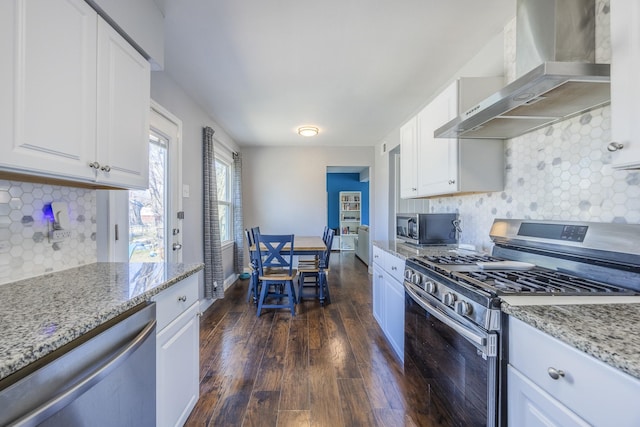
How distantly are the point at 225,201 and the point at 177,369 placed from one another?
3421mm

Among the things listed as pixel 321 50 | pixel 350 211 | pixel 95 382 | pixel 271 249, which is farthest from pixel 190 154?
pixel 350 211

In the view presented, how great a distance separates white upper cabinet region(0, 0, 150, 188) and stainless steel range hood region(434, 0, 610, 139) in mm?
1763

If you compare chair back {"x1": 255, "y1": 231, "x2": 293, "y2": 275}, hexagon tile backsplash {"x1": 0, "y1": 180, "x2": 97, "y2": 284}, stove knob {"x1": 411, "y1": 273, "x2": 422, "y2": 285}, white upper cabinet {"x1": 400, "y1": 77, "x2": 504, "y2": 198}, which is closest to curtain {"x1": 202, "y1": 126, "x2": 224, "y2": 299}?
chair back {"x1": 255, "y1": 231, "x2": 293, "y2": 275}

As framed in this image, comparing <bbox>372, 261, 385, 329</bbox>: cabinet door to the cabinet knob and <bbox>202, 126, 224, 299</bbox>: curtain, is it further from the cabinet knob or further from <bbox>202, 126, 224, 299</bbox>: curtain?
<bbox>202, 126, 224, 299</bbox>: curtain

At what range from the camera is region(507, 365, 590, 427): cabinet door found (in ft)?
2.24

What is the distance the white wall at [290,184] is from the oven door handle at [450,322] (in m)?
3.68

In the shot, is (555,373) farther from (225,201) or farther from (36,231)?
(225,201)

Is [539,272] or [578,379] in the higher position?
[539,272]

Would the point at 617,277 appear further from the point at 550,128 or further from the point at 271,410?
the point at 271,410

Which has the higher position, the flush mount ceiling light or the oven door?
the flush mount ceiling light

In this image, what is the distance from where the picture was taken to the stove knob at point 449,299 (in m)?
1.14

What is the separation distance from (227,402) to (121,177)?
57.1 inches

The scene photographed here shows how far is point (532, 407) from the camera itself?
2.58 ft

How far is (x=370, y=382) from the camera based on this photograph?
1812mm
